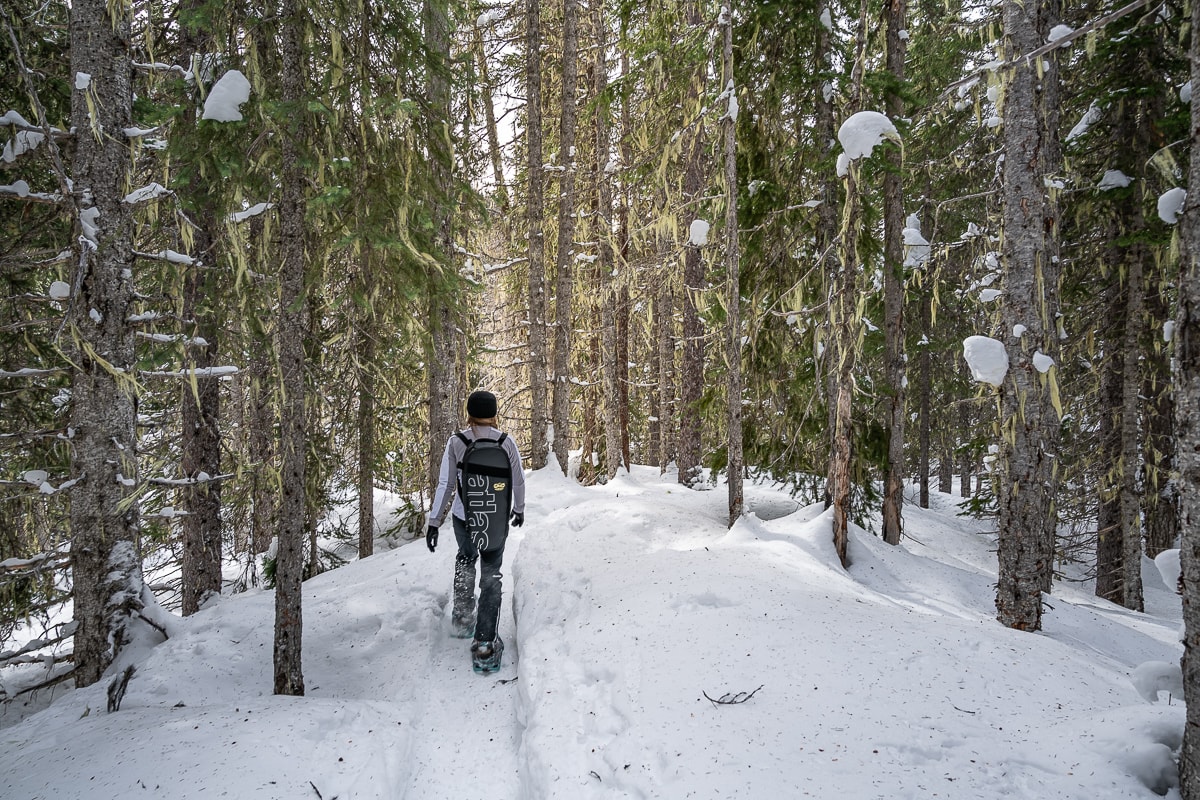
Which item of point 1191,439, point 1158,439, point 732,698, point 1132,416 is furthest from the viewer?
point 1158,439

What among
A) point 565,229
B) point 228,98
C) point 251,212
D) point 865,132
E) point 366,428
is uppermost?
point 565,229

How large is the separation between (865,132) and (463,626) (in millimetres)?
6857

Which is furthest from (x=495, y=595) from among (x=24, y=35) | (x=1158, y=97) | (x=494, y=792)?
(x=1158, y=97)

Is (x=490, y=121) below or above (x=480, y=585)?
above

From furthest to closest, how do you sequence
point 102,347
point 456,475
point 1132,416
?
1. point 1132,416
2. point 456,475
3. point 102,347

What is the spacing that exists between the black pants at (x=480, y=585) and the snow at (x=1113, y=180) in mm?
11224

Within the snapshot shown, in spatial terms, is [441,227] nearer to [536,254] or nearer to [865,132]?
[536,254]

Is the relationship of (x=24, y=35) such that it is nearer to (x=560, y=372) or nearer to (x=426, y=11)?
(x=426, y=11)

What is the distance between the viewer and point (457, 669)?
18.5 feet

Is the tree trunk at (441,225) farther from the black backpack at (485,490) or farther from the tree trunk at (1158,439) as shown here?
the tree trunk at (1158,439)

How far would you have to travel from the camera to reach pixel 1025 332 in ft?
19.3

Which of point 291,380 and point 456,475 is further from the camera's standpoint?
point 456,475

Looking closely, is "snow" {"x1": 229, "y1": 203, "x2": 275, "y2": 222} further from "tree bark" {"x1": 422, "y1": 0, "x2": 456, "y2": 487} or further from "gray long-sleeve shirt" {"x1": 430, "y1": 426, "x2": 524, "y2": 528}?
"gray long-sleeve shirt" {"x1": 430, "y1": 426, "x2": 524, "y2": 528}

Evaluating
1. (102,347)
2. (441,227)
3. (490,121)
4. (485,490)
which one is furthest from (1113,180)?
(102,347)
